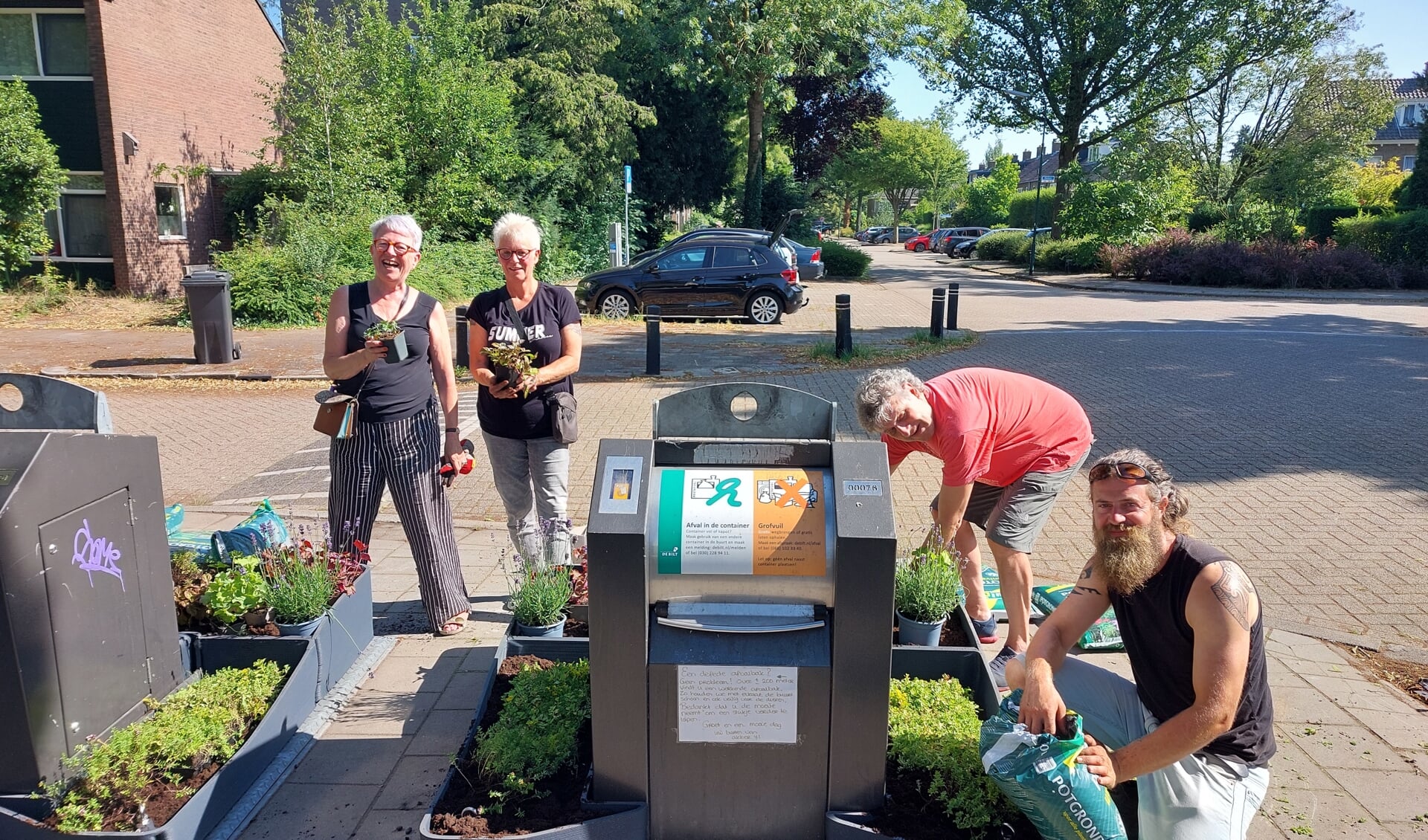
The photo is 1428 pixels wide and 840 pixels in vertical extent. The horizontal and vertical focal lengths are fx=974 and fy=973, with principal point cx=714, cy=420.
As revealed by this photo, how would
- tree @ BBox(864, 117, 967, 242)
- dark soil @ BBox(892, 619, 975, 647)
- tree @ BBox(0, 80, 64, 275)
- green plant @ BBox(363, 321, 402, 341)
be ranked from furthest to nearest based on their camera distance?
tree @ BBox(864, 117, 967, 242), tree @ BBox(0, 80, 64, 275), green plant @ BBox(363, 321, 402, 341), dark soil @ BBox(892, 619, 975, 647)

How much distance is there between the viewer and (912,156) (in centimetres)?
6844

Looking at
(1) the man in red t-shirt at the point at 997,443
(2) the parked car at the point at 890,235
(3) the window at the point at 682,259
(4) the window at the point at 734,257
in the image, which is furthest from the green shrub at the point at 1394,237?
(2) the parked car at the point at 890,235

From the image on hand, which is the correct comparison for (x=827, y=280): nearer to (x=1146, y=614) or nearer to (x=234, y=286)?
(x=234, y=286)

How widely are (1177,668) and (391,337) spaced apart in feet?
10.2

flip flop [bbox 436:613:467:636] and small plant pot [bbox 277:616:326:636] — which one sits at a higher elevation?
small plant pot [bbox 277:616:326:636]

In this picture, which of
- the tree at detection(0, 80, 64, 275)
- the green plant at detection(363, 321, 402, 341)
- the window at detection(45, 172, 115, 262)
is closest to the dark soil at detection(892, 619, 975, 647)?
the green plant at detection(363, 321, 402, 341)

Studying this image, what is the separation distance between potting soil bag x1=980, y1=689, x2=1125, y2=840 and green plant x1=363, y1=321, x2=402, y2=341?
9.22 feet

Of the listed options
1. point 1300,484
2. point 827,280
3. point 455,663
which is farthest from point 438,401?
point 827,280

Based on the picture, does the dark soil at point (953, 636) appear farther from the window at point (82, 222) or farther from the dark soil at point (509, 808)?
the window at point (82, 222)

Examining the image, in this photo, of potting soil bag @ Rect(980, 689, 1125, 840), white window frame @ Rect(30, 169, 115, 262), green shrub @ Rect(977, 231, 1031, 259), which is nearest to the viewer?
potting soil bag @ Rect(980, 689, 1125, 840)

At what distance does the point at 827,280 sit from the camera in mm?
28469

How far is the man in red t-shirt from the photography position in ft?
12.3

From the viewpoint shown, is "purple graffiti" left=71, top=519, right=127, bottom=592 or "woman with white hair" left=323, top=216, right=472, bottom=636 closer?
"purple graffiti" left=71, top=519, right=127, bottom=592

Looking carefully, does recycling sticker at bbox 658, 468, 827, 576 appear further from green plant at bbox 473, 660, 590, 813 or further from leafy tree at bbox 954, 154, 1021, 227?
leafy tree at bbox 954, 154, 1021, 227
